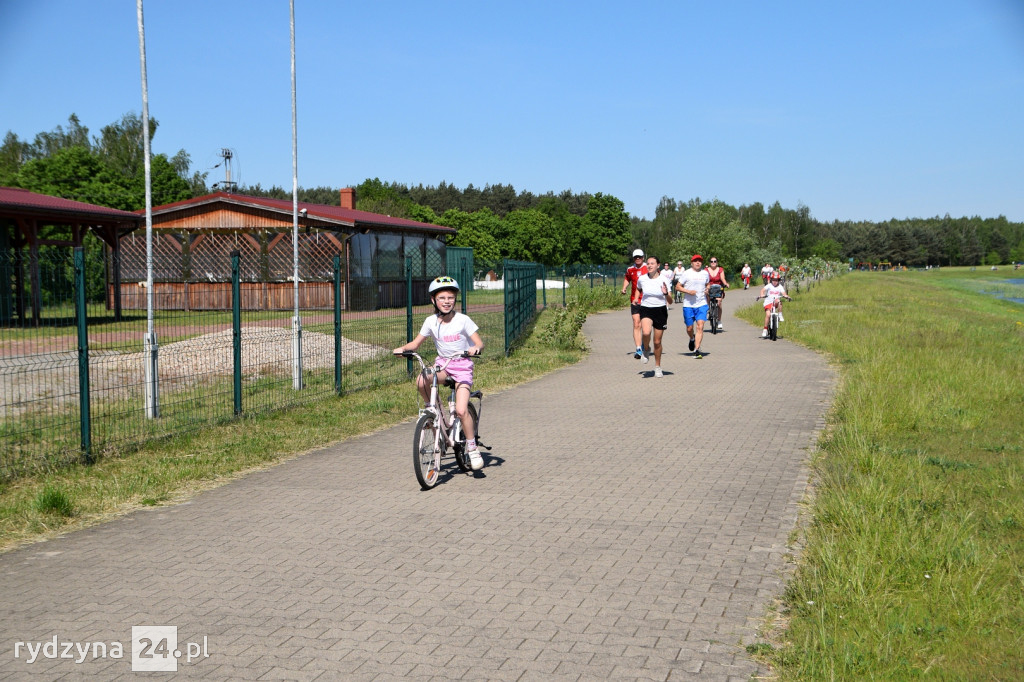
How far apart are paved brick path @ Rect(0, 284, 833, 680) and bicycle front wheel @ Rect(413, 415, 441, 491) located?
160 millimetres

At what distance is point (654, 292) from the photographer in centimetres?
1484

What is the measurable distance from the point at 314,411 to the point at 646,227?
550 feet

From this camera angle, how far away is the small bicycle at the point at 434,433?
23.9 feet

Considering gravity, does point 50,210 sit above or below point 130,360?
above

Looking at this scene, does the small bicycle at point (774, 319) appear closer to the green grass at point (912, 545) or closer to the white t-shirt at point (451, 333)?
the green grass at point (912, 545)

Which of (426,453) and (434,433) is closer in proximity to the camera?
(426,453)

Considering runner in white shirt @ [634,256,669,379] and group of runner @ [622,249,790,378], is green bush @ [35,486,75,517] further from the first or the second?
runner in white shirt @ [634,256,669,379]

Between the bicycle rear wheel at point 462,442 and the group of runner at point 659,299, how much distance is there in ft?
22.6

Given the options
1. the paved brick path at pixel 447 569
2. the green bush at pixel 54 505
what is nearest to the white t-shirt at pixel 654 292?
the paved brick path at pixel 447 569

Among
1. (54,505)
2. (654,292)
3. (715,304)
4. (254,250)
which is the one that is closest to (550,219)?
(254,250)

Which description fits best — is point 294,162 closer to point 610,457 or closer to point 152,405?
point 152,405

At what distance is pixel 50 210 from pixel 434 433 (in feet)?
69.6

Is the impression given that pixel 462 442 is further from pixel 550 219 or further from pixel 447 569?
pixel 550 219

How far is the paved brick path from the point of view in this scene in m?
4.14
